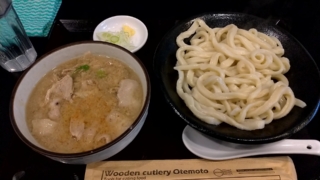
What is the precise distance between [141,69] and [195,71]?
0.32 meters

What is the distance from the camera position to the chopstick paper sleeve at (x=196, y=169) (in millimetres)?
1259

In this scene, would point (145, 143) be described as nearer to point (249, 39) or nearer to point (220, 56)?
point (220, 56)

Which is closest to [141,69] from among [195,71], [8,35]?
[195,71]

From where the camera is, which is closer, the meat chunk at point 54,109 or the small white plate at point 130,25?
the meat chunk at point 54,109

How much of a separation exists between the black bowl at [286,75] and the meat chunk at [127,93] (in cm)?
13

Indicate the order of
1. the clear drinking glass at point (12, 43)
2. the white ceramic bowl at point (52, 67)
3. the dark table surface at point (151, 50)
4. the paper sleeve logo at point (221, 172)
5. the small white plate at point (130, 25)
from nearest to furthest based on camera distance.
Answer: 1. the white ceramic bowl at point (52, 67)
2. the paper sleeve logo at point (221, 172)
3. the dark table surface at point (151, 50)
4. the clear drinking glass at point (12, 43)
5. the small white plate at point (130, 25)

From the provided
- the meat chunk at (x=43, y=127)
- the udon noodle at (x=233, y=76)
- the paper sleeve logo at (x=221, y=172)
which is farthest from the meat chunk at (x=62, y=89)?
the paper sleeve logo at (x=221, y=172)

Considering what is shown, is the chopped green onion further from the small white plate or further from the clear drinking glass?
the clear drinking glass

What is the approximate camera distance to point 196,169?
129 centimetres

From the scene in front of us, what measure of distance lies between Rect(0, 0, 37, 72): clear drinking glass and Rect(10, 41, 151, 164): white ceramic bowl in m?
0.43

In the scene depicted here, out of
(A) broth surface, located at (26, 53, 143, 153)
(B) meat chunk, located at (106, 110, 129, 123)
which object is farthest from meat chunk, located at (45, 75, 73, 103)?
(B) meat chunk, located at (106, 110, 129, 123)

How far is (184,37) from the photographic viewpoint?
1641mm

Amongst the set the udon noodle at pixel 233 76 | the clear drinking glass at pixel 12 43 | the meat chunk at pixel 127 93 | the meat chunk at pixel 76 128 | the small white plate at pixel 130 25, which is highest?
the udon noodle at pixel 233 76

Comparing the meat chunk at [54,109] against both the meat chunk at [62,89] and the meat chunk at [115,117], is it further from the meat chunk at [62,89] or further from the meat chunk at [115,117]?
the meat chunk at [115,117]
